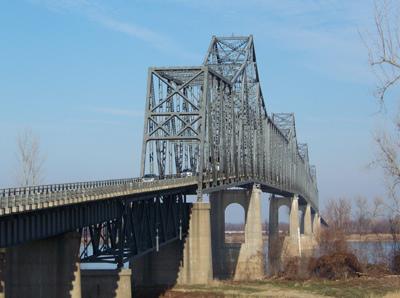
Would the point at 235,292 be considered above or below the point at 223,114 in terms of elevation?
below

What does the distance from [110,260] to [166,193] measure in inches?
520

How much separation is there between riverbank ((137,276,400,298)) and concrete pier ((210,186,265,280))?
71.3 ft

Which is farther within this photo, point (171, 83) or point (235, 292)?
point (171, 83)

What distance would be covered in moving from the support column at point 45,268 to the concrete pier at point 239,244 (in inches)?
2264

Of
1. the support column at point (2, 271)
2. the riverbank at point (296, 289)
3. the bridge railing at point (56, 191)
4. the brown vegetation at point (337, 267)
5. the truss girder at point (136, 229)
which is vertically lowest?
the riverbank at point (296, 289)

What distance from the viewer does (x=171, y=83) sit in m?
91.4

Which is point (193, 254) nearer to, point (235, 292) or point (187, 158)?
point (235, 292)

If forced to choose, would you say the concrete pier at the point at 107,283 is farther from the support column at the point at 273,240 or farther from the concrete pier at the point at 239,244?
the support column at the point at 273,240

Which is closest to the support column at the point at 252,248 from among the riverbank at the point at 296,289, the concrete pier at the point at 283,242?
the concrete pier at the point at 283,242

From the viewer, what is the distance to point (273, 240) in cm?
12925

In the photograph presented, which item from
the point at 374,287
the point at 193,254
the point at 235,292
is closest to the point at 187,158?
the point at 193,254

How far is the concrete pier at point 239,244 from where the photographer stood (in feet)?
349

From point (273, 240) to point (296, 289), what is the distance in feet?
176

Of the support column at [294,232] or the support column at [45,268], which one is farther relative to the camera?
the support column at [294,232]
